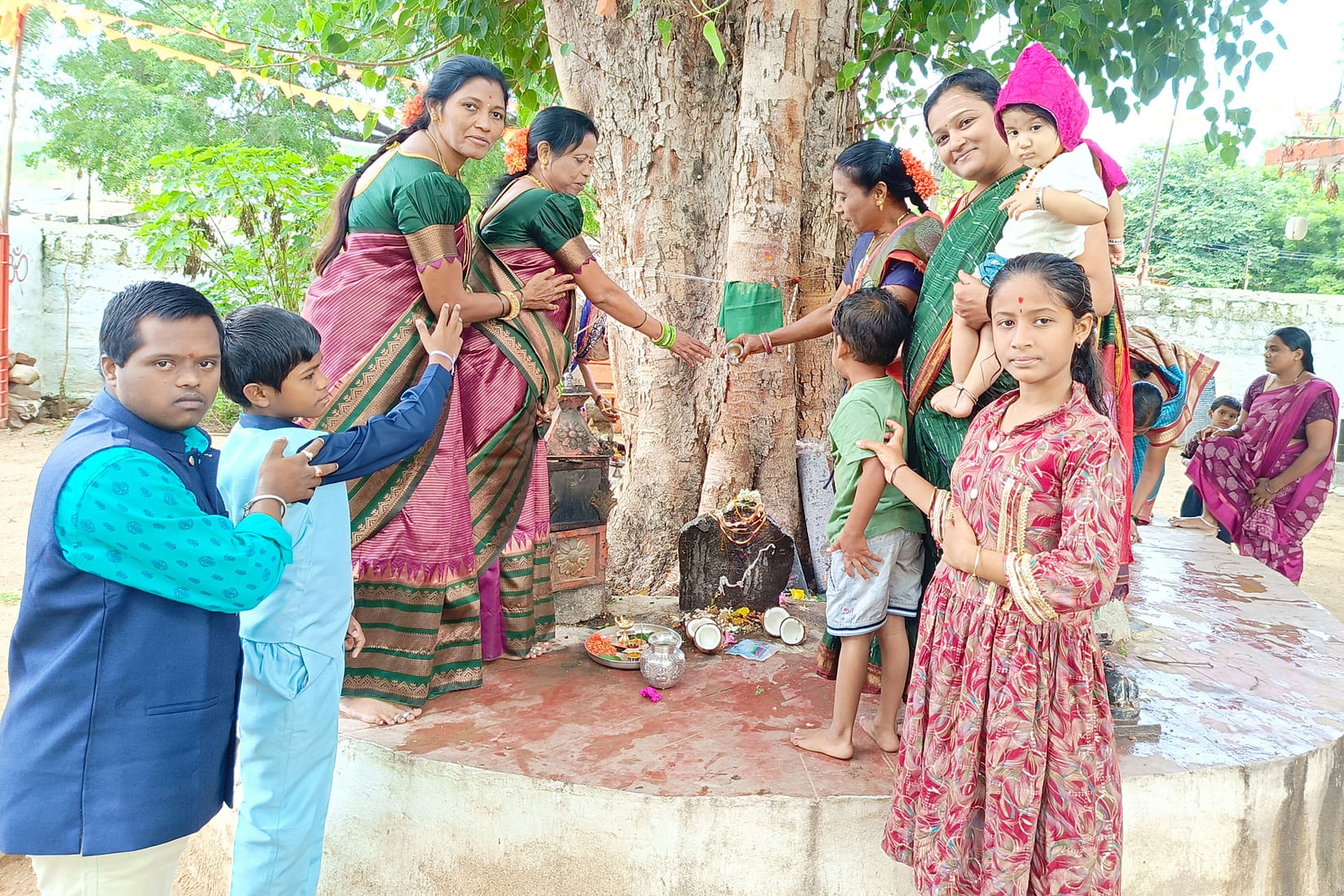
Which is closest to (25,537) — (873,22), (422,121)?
(422,121)

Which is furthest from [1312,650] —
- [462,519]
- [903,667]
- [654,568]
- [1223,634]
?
[462,519]

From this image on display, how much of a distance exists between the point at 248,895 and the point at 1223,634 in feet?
12.8

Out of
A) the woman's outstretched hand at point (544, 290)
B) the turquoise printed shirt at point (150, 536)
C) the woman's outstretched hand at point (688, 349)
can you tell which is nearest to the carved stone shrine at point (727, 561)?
the woman's outstretched hand at point (688, 349)

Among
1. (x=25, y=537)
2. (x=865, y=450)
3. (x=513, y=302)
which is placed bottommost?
(x=25, y=537)

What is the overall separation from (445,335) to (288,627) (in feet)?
3.20

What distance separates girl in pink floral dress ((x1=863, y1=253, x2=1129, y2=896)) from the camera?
6.14ft

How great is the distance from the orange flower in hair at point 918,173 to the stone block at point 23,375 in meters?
11.7

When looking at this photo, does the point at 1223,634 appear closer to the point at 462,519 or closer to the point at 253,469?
the point at 462,519

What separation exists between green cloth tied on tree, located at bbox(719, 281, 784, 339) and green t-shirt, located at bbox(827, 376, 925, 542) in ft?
4.36

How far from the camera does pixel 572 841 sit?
2.49 metres

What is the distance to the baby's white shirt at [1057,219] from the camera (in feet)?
7.05

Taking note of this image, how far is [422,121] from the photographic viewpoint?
294 centimetres

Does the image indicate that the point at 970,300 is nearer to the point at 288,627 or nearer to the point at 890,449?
the point at 890,449

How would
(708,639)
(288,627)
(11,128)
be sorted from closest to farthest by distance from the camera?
1. (288,627)
2. (708,639)
3. (11,128)
